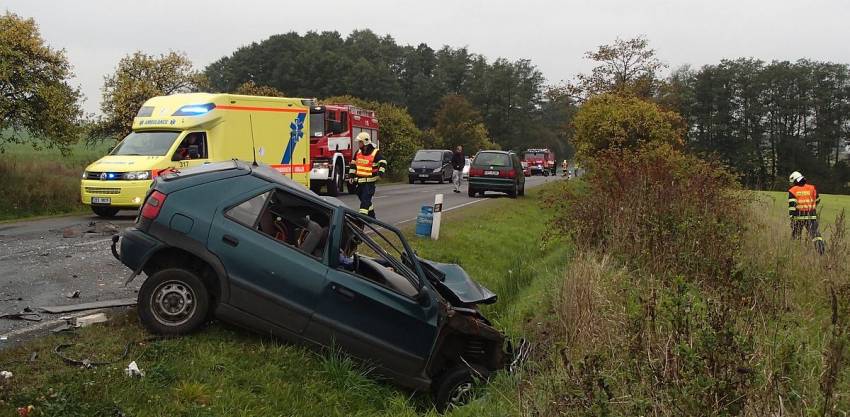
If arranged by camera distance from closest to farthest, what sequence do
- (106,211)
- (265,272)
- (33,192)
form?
(265,272), (106,211), (33,192)

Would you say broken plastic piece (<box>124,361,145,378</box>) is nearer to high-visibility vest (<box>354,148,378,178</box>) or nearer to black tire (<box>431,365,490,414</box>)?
black tire (<box>431,365,490,414</box>)

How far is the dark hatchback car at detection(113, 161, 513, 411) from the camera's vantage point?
17.8 ft

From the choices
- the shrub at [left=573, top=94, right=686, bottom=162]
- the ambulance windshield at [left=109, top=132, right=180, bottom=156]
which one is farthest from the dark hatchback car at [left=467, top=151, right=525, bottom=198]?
the ambulance windshield at [left=109, top=132, right=180, bottom=156]

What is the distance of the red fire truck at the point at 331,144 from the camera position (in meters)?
22.2

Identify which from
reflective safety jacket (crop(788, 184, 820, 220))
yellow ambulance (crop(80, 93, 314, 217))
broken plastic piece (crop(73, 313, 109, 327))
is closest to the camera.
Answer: broken plastic piece (crop(73, 313, 109, 327))

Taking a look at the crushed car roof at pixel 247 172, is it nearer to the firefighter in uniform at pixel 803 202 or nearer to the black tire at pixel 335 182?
the firefighter in uniform at pixel 803 202

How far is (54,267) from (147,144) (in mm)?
6495

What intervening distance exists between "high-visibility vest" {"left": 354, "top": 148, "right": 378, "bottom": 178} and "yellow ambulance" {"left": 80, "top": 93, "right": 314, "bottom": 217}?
2056mm

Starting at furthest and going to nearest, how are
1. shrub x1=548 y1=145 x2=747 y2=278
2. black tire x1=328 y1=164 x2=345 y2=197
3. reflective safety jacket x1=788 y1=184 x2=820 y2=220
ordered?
black tire x1=328 y1=164 x2=345 y2=197 < reflective safety jacket x1=788 y1=184 x2=820 y2=220 < shrub x1=548 y1=145 x2=747 y2=278

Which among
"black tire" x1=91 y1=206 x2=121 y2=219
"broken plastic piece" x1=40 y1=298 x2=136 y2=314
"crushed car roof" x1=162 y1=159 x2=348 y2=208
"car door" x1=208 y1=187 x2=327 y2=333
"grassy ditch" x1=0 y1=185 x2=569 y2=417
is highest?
"crushed car roof" x1=162 y1=159 x2=348 y2=208

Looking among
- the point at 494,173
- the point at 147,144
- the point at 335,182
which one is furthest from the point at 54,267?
the point at 494,173

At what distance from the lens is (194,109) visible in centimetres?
1459

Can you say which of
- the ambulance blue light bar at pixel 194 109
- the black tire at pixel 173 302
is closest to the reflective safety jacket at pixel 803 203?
the black tire at pixel 173 302

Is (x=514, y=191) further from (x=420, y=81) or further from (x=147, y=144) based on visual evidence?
(x=420, y=81)
